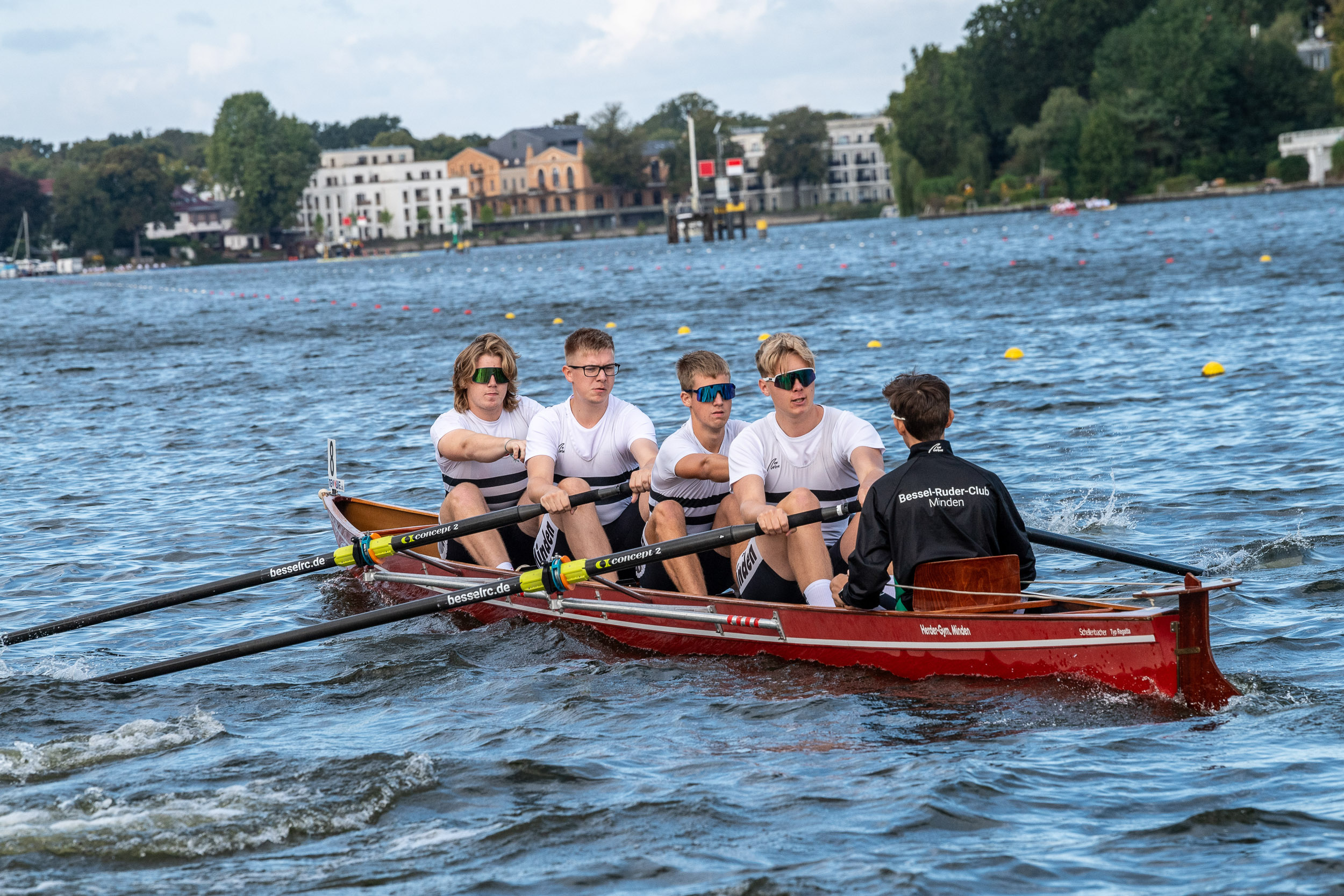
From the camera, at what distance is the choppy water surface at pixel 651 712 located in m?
5.12

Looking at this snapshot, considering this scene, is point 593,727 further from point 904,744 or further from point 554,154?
point 554,154

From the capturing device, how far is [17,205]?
417ft

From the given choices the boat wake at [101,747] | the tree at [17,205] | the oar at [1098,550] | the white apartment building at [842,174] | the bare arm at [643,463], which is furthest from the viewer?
the white apartment building at [842,174]

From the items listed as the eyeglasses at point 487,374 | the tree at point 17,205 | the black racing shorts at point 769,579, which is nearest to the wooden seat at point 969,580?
the black racing shorts at point 769,579

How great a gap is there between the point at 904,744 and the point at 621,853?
1518mm

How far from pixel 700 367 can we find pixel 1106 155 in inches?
3605

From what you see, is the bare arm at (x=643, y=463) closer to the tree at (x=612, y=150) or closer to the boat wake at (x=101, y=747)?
the boat wake at (x=101, y=747)

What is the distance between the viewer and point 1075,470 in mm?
12258

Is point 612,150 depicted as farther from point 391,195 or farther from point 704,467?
point 704,467

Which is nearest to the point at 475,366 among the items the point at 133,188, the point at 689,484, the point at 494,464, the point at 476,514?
the point at 494,464

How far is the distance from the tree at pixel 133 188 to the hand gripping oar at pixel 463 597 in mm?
131659

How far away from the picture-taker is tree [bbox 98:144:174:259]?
128250mm

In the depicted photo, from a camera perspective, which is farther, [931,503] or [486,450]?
[486,450]

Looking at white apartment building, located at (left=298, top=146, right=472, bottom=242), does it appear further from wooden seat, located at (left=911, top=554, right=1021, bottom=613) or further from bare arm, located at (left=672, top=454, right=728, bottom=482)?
wooden seat, located at (left=911, top=554, right=1021, bottom=613)
